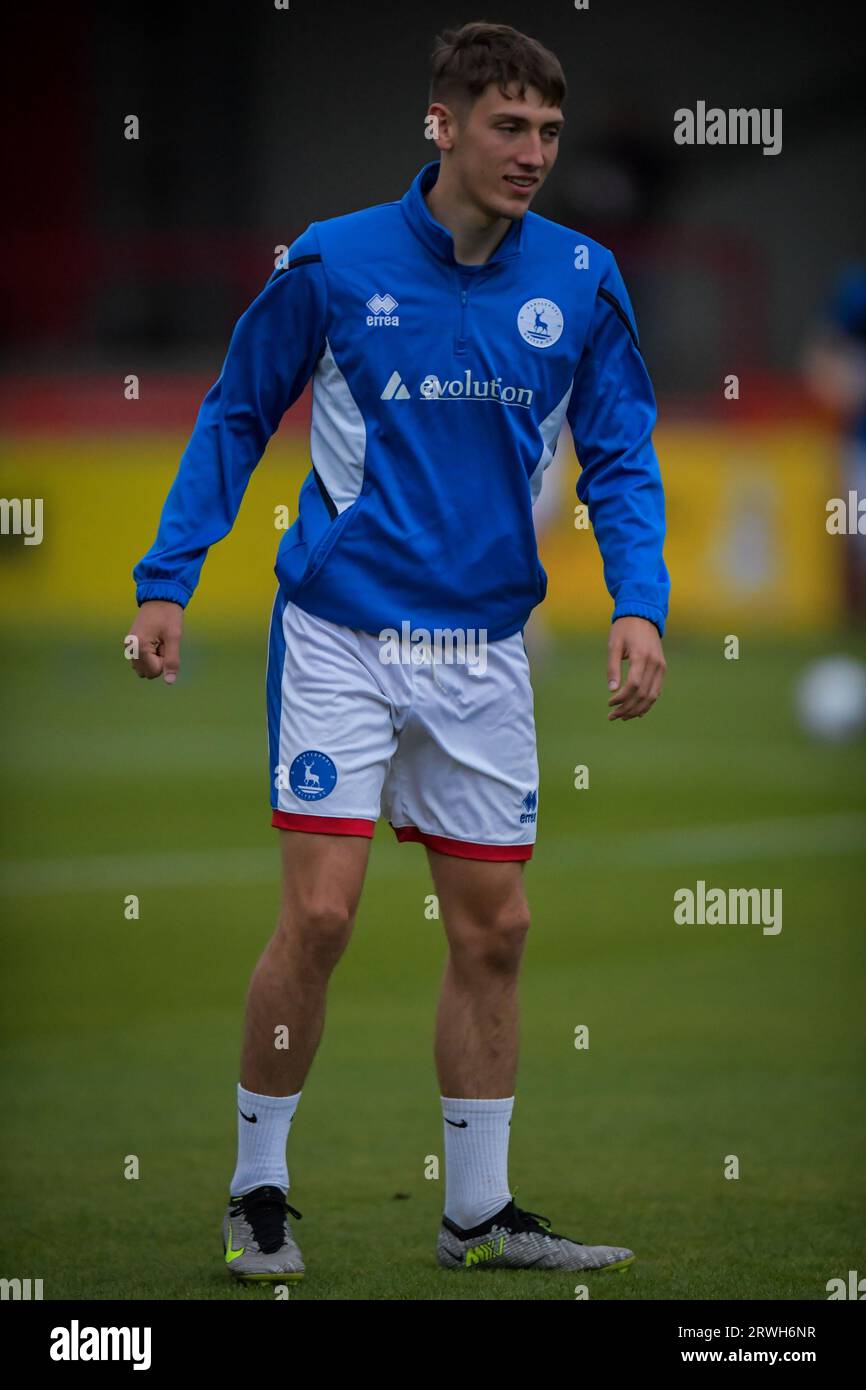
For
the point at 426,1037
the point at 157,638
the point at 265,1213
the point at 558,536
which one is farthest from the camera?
the point at 558,536

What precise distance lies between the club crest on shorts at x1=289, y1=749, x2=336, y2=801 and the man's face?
1.05 m

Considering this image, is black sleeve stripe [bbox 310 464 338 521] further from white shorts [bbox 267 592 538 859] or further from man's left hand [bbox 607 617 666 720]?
man's left hand [bbox 607 617 666 720]

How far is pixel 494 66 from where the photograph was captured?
388cm

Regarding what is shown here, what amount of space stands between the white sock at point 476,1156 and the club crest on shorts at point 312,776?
0.69 m

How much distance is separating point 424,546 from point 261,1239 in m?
1.31

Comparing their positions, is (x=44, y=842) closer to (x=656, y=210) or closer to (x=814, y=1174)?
(x=814, y=1174)

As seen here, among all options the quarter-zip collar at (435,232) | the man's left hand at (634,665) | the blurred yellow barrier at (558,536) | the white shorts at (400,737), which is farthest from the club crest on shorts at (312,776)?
the blurred yellow barrier at (558,536)

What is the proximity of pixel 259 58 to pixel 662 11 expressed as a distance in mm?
4429

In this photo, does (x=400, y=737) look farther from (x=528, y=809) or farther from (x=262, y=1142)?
(x=262, y=1142)

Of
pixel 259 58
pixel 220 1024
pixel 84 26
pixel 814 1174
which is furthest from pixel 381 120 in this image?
pixel 814 1174

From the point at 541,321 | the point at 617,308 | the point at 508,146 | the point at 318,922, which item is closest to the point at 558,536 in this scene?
the point at 617,308

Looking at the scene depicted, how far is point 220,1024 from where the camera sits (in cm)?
616

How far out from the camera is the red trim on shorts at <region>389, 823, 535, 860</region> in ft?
13.1

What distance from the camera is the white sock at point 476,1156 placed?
4070 mm
